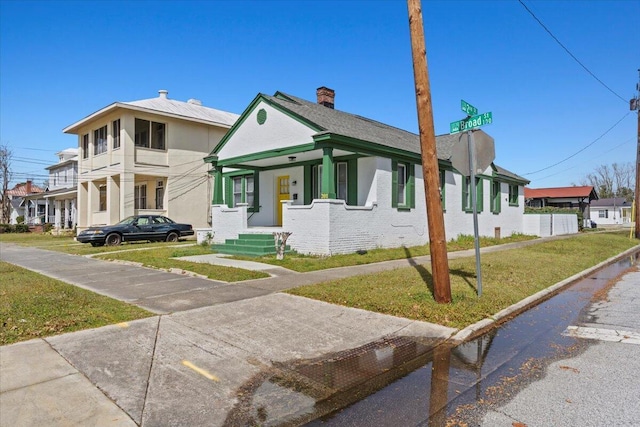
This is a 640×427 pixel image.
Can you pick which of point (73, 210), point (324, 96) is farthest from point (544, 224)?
point (73, 210)

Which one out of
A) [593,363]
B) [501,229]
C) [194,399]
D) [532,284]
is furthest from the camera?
[501,229]

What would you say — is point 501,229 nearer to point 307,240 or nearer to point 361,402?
point 307,240

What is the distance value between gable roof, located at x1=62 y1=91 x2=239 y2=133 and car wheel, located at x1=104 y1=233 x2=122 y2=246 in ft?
27.8

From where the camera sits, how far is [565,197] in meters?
48.0

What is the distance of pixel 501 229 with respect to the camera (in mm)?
25078

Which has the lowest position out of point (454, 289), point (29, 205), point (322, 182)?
point (454, 289)

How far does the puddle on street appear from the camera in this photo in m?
3.49

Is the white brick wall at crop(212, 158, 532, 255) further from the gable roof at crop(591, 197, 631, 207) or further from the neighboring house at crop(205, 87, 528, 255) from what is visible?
the gable roof at crop(591, 197, 631, 207)

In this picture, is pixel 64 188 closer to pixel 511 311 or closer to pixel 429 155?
pixel 429 155

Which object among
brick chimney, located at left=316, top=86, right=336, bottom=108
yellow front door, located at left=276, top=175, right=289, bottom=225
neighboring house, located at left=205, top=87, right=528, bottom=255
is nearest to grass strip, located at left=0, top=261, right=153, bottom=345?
neighboring house, located at left=205, top=87, right=528, bottom=255

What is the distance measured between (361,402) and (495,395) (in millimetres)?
1288

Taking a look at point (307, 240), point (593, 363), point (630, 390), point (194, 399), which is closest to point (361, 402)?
point (194, 399)

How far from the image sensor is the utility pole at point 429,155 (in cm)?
703

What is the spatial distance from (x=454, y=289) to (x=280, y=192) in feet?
39.2
